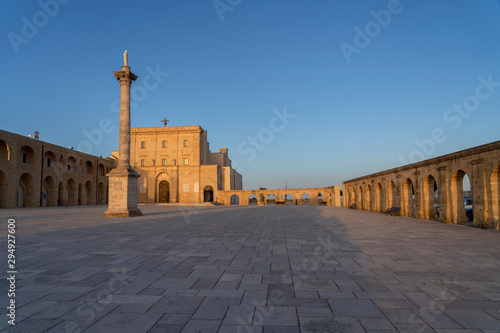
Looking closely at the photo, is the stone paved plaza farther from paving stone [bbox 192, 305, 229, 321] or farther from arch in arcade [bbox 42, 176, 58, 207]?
arch in arcade [bbox 42, 176, 58, 207]

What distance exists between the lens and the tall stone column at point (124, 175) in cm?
1794

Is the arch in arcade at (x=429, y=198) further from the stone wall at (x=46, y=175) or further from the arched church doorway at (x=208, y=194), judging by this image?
the arched church doorway at (x=208, y=194)

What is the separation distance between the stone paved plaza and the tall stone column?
10.1m

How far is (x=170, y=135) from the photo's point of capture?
51.0m

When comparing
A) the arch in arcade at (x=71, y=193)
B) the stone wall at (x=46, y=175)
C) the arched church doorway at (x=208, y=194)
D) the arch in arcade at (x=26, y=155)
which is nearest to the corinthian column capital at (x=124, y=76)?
the stone wall at (x=46, y=175)

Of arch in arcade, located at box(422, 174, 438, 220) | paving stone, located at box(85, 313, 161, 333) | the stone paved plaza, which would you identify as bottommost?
the stone paved plaza

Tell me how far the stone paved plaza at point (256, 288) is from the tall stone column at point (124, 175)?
10.1 meters

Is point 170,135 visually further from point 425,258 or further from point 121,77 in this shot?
point 425,258

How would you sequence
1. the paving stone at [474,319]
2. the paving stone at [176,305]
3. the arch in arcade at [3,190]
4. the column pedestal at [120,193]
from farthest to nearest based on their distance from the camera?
the arch in arcade at [3,190] < the column pedestal at [120,193] < the paving stone at [176,305] < the paving stone at [474,319]

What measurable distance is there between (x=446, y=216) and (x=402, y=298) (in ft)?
44.2

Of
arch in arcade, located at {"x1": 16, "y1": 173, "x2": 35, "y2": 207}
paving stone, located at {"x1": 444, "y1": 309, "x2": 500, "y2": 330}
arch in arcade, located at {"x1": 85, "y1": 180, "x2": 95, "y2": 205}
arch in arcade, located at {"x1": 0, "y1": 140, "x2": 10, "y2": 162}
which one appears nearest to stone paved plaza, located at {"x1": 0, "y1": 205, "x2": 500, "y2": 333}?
paving stone, located at {"x1": 444, "y1": 309, "x2": 500, "y2": 330}

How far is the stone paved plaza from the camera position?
10.6ft

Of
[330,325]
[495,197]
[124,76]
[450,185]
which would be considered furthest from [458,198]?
[124,76]

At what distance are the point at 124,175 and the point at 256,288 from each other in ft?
50.5
